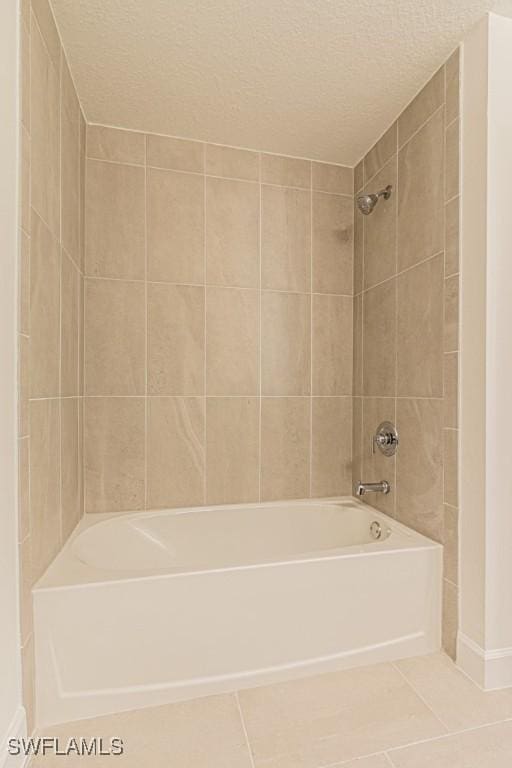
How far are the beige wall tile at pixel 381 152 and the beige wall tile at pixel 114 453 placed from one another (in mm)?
1697

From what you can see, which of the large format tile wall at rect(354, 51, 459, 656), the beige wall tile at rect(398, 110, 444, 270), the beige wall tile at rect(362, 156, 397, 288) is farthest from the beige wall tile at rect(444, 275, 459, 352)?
the beige wall tile at rect(362, 156, 397, 288)

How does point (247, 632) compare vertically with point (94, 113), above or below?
below

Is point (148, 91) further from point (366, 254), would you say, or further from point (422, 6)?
point (366, 254)

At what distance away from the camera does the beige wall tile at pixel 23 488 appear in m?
1.17

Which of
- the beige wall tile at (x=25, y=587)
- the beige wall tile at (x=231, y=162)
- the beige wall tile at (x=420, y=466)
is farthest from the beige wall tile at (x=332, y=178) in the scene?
the beige wall tile at (x=25, y=587)

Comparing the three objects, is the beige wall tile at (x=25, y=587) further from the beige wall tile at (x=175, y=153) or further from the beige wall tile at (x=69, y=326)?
the beige wall tile at (x=175, y=153)

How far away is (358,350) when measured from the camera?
7.92 ft

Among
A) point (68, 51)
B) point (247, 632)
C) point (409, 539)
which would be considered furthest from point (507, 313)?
point (68, 51)

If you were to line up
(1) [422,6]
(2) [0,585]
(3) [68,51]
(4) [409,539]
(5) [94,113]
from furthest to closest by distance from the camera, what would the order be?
(5) [94,113], (4) [409,539], (3) [68,51], (1) [422,6], (2) [0,585]

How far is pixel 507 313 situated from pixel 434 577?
104 cm

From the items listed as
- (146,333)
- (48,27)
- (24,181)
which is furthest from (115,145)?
(24,181)

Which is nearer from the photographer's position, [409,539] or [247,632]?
[247,632]

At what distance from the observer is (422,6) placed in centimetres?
145

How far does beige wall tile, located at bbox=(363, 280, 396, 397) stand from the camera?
208cm
